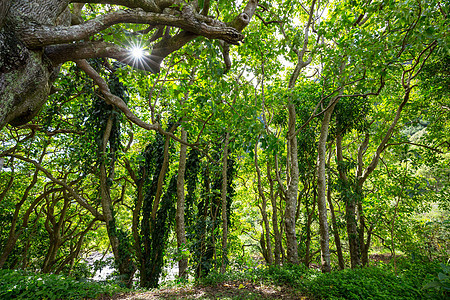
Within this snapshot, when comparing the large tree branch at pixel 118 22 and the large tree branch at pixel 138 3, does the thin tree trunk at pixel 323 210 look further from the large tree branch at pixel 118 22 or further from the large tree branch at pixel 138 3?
the large tree branch at pixel 138 3

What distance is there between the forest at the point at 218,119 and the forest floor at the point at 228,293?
2.6 inches

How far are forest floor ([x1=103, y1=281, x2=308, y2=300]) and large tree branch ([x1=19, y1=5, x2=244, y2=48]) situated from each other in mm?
4574

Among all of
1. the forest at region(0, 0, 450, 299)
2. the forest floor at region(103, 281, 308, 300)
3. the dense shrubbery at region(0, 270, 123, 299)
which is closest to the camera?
the forest at region(0, 0, 450, 299)

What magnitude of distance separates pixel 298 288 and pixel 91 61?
317 inches

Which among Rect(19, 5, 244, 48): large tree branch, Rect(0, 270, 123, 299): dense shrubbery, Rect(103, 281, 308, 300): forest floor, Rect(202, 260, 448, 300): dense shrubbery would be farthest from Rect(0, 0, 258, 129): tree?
Rect(202, 260, 448, 300): dense shrubbery

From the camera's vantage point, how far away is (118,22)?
2.70 m

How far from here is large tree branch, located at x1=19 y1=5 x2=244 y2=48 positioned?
2.17 metres

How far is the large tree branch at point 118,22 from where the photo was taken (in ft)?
7.12

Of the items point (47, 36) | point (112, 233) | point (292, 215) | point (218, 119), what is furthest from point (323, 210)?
point (47, 36)

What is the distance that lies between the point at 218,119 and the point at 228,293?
4430mm

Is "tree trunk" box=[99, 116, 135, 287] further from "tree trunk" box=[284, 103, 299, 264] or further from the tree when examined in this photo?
"tree trunk" box=[284, 103, 299, 264]

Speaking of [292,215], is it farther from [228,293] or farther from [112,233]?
[112,233]

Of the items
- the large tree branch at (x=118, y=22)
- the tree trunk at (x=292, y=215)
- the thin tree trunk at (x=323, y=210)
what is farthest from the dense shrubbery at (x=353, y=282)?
the large tree branch at (x=118, y=22)

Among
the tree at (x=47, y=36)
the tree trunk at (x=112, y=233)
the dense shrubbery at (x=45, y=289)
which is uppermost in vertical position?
the tree at (x=47, y=36)
